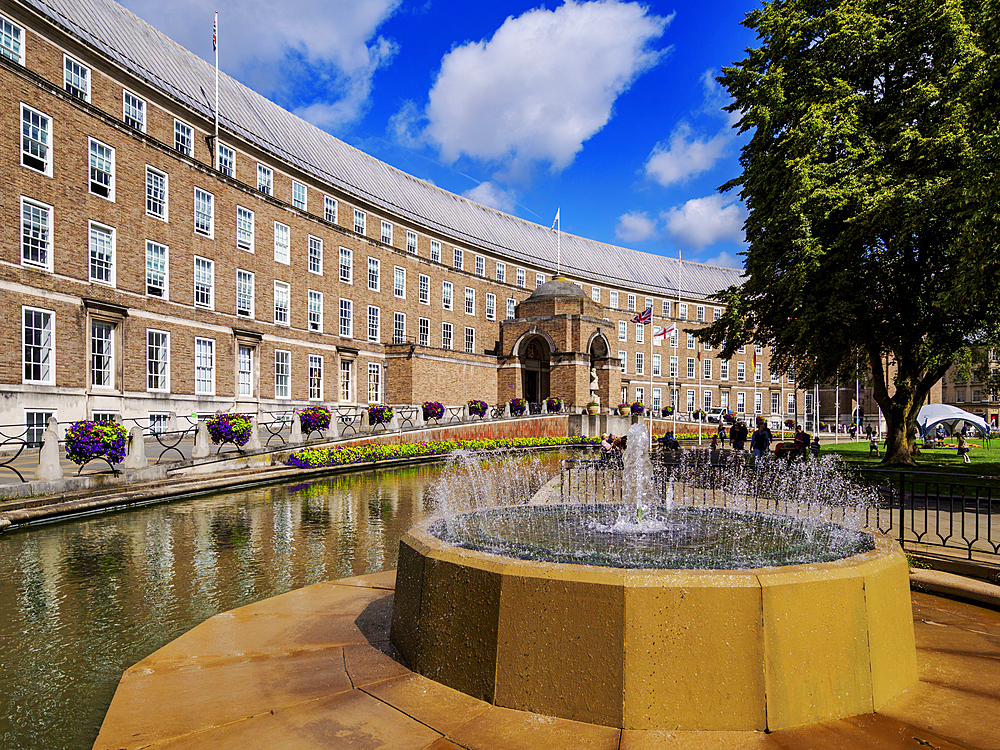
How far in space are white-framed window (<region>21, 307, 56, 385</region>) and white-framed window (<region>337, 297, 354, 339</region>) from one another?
1855cm

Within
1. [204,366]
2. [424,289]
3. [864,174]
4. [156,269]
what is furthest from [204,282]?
[864,174]

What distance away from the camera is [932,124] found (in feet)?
57.9

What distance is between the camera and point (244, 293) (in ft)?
108

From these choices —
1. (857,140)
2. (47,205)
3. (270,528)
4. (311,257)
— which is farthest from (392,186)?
(270,528)

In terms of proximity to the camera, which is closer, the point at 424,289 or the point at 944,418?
the point at 944,418

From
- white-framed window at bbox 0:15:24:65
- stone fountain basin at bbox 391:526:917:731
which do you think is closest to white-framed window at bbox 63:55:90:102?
white-framed window at bbox 0:15:24:65

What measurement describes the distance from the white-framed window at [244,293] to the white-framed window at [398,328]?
12.4m

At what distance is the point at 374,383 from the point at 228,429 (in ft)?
71.8

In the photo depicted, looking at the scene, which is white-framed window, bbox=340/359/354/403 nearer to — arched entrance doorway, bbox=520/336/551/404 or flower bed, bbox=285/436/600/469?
flower bed, bbox=285/436/600/469

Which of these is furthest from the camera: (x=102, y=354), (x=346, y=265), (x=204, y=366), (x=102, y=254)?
(x=346, y=265)

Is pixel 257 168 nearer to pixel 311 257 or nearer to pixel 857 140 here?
pixel 311 257

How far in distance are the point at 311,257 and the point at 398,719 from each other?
122ft

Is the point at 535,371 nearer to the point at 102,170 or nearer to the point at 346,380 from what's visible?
the point at 346,380

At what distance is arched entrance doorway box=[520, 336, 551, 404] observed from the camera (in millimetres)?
54531
